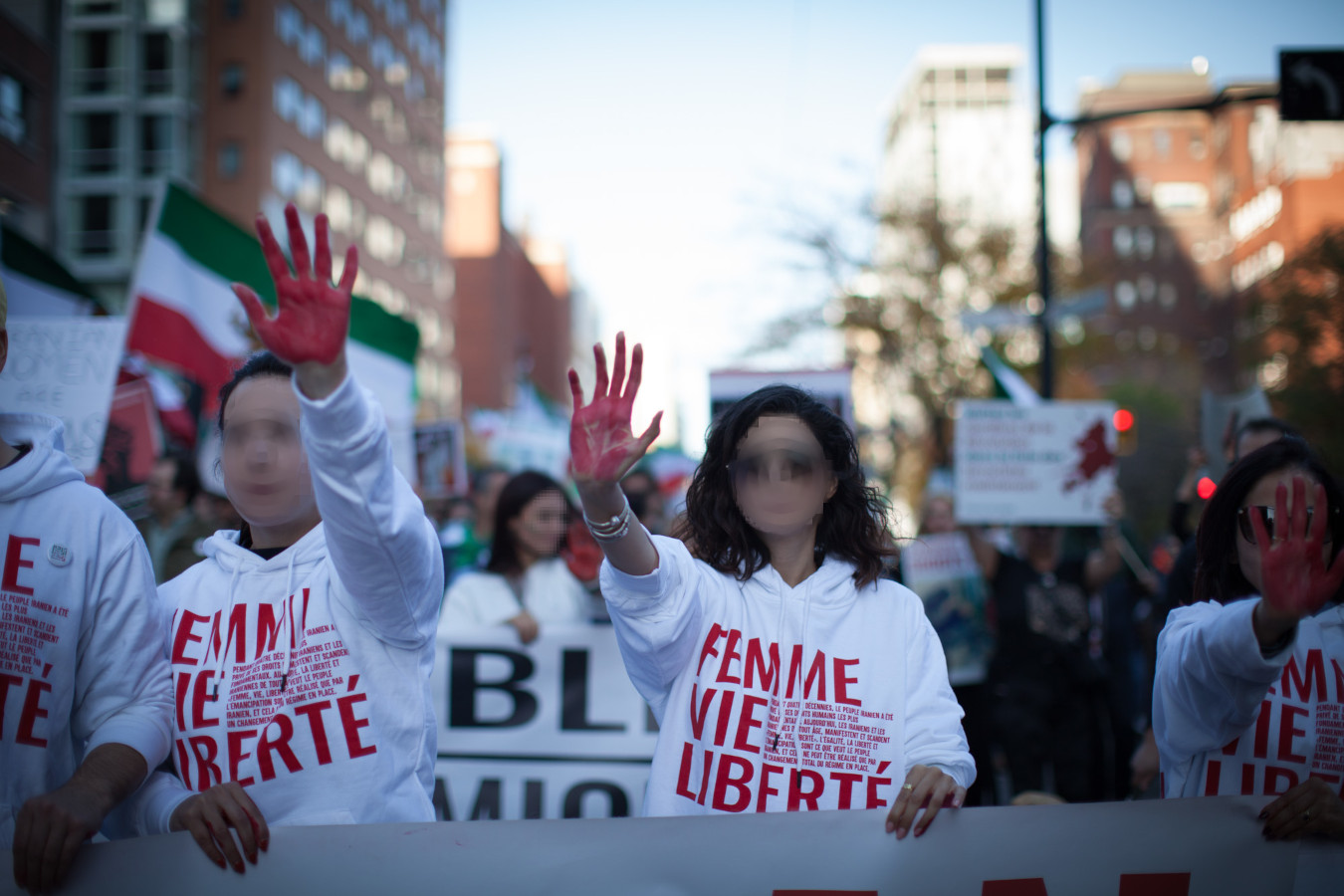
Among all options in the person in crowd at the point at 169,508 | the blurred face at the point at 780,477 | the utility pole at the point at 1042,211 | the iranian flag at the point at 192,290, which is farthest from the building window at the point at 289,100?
the blurred face at the point at 780,477

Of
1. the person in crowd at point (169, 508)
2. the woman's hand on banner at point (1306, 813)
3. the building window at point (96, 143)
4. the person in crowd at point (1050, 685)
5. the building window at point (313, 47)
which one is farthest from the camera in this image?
the building window at point (313, 47)

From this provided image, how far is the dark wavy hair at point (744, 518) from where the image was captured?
2525 mm

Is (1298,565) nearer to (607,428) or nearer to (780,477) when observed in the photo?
(780,477)

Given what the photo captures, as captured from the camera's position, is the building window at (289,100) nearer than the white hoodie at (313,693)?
No

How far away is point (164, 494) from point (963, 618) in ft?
15.0

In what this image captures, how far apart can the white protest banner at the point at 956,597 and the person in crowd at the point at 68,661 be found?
15.3 feet

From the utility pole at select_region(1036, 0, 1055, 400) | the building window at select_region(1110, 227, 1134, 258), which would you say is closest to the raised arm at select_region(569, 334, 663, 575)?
the utility pole at select_region(1036, 0, 1055, 400)

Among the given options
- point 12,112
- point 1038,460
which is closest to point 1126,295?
point 12,112

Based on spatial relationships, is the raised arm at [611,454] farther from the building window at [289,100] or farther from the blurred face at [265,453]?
the building window at [289,100]

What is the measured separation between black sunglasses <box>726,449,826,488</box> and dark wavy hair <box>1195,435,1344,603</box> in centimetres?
101

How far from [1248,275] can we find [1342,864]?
4144 centimetres

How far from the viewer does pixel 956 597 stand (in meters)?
6.35

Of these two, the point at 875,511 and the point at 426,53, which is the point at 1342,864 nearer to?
the point at 875,511

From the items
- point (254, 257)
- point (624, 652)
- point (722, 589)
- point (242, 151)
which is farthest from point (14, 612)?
point (242, 151)
